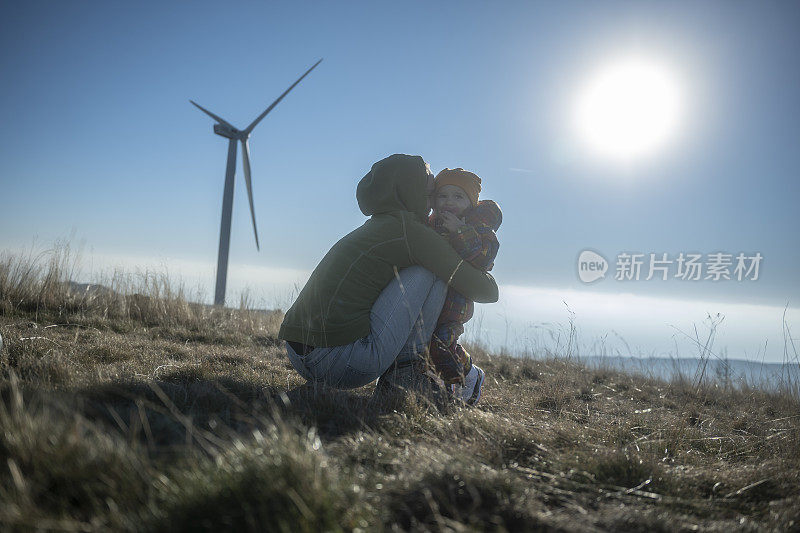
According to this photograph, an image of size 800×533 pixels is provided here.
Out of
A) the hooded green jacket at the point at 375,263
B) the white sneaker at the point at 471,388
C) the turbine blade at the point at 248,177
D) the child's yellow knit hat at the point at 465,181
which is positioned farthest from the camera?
the turbine blade at the point at 248,177

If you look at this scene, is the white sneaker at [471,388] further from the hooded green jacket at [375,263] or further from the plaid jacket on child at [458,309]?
the hooded green jacket at [375,263]

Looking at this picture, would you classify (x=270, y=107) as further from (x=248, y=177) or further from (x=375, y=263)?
(x=375, y=263)

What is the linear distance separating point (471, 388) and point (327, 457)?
6.03 feet

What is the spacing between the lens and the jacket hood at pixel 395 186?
332 cm

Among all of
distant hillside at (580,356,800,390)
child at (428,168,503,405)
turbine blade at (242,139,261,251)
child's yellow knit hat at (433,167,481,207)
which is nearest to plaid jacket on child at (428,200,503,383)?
child at (428,168,503,405)

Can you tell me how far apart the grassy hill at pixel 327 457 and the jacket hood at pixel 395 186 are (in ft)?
4.45

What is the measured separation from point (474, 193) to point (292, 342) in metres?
1.84

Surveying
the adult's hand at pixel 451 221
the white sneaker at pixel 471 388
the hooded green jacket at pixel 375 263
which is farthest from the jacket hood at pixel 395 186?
the white sneaker at pixel 471 388

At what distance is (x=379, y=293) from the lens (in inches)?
126

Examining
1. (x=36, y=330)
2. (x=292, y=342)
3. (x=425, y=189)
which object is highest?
(x=425, y=189)

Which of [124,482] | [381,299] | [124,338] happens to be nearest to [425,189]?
[381,299]

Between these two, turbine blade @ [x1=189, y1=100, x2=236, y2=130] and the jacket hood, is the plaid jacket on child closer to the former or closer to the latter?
the jacket hood

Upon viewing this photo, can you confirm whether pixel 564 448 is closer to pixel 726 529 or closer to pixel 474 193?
pixel 726 529

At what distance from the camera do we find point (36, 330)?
4504 millimetres
